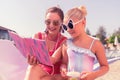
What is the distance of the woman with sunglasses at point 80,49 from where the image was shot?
271cm

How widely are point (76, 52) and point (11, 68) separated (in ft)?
2.96

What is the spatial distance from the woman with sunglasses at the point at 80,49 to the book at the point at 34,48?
20 cm

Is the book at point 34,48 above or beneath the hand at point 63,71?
above

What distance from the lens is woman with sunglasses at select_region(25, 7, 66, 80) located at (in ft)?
9.32

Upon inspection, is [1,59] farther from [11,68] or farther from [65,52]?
[65,52]

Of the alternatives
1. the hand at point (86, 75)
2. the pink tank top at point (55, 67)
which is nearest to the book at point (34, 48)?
the pink tank top at point (55, 67)

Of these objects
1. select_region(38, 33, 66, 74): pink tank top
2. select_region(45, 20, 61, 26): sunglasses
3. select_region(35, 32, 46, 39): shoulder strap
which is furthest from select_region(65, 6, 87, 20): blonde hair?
select_region(35, 32, 46, 39): shoulder strap

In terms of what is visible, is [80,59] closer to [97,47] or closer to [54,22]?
[97,47]

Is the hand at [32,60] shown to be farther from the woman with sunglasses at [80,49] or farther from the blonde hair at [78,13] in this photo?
the blonde hair at [78,13]

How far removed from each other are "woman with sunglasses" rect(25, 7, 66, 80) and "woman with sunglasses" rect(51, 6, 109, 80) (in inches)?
7.4

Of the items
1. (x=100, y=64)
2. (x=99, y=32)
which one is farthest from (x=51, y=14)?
(x=99, y=32)

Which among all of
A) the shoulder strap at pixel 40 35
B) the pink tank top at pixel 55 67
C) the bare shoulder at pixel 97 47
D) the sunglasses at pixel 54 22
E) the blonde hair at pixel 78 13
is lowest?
the pink tank top at pixel 55 67

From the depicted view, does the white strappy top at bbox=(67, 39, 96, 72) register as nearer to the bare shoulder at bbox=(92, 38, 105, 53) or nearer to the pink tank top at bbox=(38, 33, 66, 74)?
the bare shoulder at bbox=(92, 38, 105, 53)

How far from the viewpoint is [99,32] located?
78125 mm
